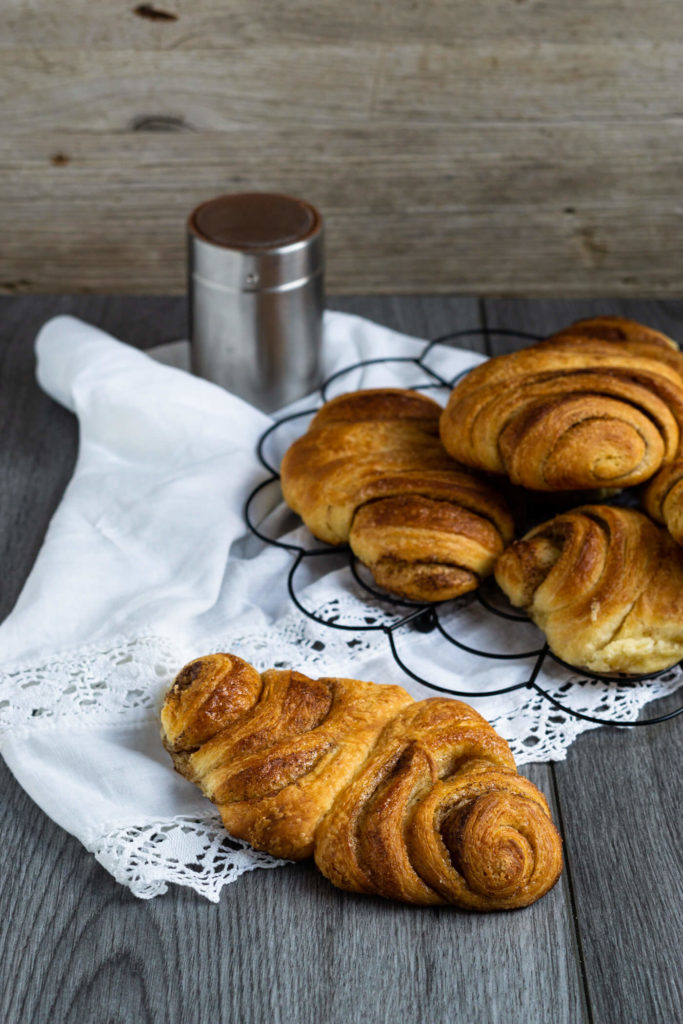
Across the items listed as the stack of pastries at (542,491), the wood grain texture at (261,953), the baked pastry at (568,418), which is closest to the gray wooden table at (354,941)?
the wood grain texture at (261,953)

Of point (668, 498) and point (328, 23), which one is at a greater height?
point (328, 23)

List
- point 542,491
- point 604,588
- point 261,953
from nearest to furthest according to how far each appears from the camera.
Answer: point 261,953 < point 604,588 < point 542,491

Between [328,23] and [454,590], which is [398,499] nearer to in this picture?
[454,590]

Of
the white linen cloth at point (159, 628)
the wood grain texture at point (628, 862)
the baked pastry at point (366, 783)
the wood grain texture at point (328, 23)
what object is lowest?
the white linen cloth at point (159, 628)

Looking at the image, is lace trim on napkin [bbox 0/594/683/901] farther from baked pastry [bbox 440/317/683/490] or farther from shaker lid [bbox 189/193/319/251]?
shaker lid [bbox 189/193/319/251]

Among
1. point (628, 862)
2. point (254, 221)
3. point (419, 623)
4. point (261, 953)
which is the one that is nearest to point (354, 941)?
point (261, 953)

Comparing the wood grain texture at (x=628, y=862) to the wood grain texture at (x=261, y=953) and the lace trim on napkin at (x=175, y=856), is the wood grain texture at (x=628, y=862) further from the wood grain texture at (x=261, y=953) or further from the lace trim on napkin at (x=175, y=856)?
the lace trim on napkin at (x=175, y=856)
